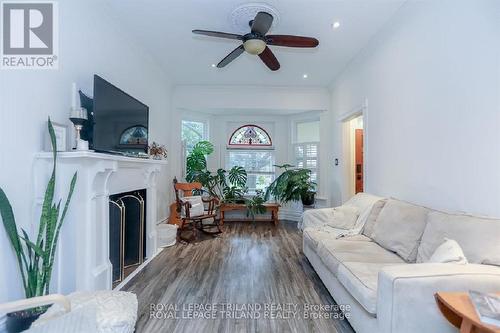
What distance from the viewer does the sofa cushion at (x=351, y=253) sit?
6.71ft

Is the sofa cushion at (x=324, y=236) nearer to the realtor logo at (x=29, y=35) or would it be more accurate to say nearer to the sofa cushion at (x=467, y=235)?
the sofa cushion at (x=467, y=235)

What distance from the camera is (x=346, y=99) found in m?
4.29

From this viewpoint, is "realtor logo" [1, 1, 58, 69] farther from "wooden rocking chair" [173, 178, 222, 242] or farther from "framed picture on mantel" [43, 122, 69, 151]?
"wooden rocking chair" [173, 178, 222, 242]

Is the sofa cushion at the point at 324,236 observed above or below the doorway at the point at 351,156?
below

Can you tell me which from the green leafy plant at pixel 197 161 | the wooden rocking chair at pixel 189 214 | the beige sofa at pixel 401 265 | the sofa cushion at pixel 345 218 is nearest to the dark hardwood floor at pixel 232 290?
the beige sofa at pixel 401 265

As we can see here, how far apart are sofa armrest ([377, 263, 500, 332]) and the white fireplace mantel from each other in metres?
2.11

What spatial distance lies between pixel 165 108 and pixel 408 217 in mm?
4188

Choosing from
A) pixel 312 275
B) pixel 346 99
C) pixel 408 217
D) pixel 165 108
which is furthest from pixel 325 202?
pixel 165 108

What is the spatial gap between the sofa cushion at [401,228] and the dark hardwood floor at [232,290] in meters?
0.74

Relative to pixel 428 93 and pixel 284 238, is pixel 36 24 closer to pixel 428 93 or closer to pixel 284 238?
pixel 428 93

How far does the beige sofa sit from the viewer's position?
1322mm

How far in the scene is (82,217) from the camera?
194 centimetres

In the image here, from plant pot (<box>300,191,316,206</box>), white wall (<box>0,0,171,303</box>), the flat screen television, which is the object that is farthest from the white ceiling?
plant pot (<box>300,191,316,206</box>)

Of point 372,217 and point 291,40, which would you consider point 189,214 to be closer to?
point 372,217
